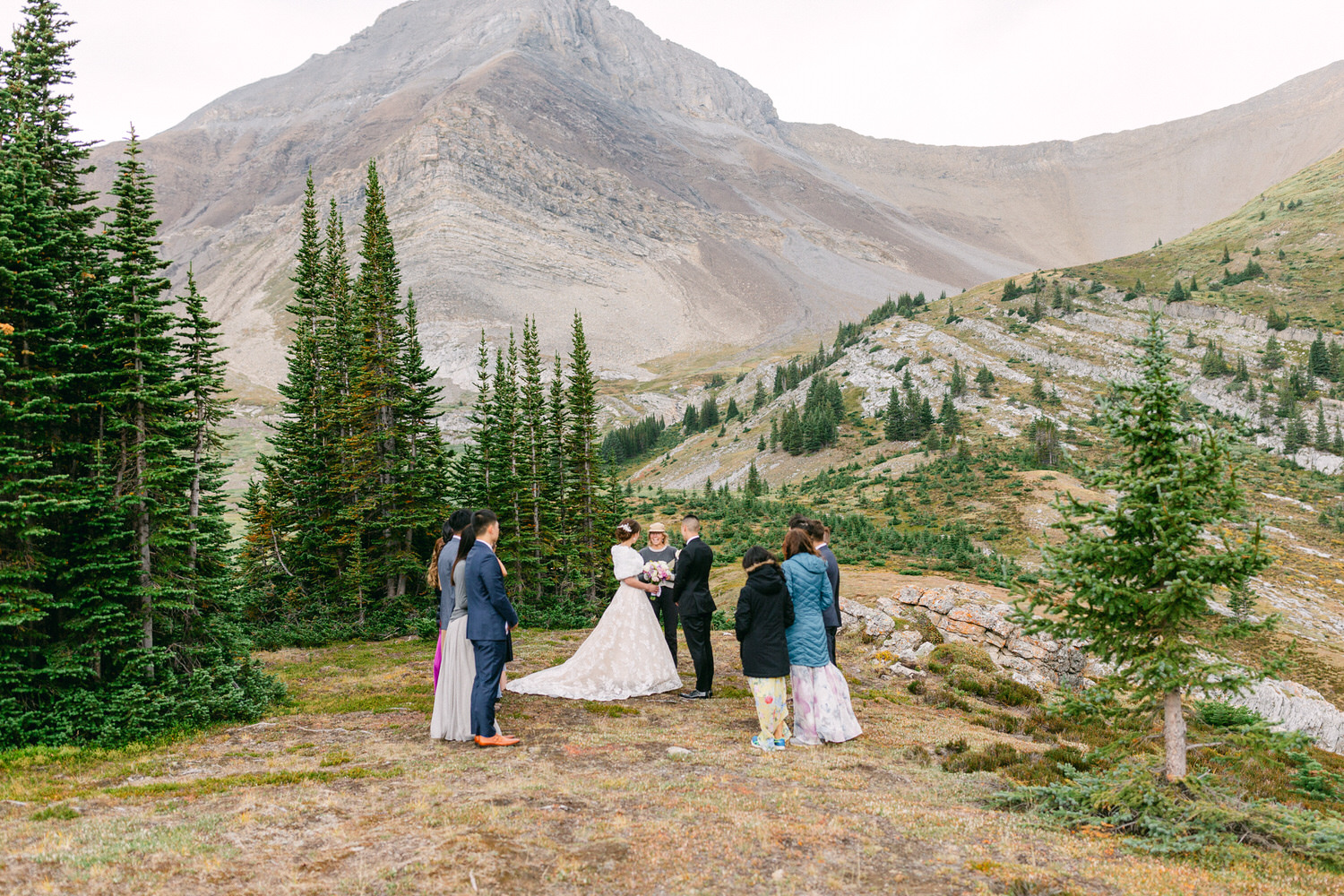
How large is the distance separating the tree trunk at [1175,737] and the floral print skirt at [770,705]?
4.66 meters

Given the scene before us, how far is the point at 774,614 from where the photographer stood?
32.9ft

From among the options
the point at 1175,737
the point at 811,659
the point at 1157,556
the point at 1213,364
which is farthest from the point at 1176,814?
the point at 1213,364

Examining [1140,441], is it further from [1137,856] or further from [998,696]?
[998,696]

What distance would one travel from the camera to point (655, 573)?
12797mm

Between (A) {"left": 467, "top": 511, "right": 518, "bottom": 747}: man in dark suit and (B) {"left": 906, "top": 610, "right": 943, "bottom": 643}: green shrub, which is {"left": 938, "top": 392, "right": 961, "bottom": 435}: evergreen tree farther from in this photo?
(A) {"left": 467, "top": 511, "right": 518, "bottom": 747}: man in dark suit

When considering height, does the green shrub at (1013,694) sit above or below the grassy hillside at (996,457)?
below

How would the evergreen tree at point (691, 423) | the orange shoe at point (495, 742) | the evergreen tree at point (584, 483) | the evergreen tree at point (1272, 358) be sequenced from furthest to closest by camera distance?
the evergreen tree at point (691, 423) < the evergreen tree at point (1272, 358) < the evergreen tree at point (584, 483) < the orange shoe at point (495, 742)

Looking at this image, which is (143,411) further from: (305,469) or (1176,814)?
(305,469)

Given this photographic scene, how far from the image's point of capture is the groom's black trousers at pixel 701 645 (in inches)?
479

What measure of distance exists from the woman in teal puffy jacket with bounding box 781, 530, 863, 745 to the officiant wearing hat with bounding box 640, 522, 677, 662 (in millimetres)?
2842

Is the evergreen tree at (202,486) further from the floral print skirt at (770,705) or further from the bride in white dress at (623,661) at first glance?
the floral print skirt at (770,705)

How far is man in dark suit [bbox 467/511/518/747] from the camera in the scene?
9.73 meters

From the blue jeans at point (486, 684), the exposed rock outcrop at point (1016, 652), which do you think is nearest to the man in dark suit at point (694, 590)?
the blue jeans at point (486, 684)

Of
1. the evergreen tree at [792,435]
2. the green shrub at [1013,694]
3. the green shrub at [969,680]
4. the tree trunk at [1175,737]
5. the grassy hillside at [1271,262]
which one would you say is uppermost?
the grassy hillside at [1271,262]
